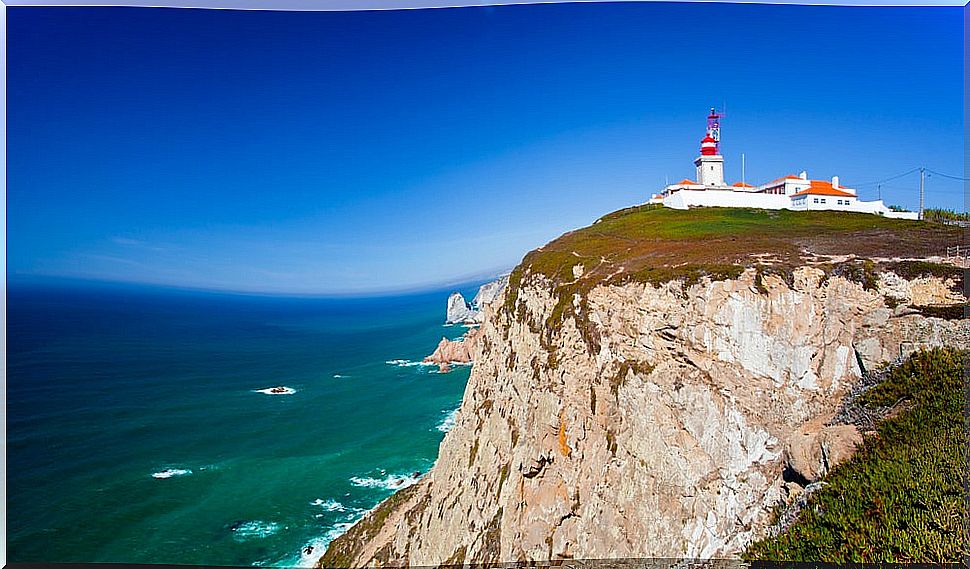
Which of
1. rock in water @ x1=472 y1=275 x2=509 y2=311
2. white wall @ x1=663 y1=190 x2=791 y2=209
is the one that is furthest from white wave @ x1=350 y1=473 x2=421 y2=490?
white wall @ x1=663 y1=190 x2=791 y2=209

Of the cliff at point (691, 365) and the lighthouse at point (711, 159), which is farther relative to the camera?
the lighthouse at point (711, 159)

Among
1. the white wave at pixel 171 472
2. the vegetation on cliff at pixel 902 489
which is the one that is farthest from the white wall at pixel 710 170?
the white wave at pixel 171 472

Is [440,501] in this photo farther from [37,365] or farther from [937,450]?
[937,450]

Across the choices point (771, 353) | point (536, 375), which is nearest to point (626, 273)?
point (771, 353)

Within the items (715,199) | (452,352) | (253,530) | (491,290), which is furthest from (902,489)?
(452,352)

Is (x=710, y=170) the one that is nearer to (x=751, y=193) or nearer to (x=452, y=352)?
(x=751, y=193)

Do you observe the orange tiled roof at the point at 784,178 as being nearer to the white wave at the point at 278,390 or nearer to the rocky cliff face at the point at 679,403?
the rocky cliff face at the point at 679,403
